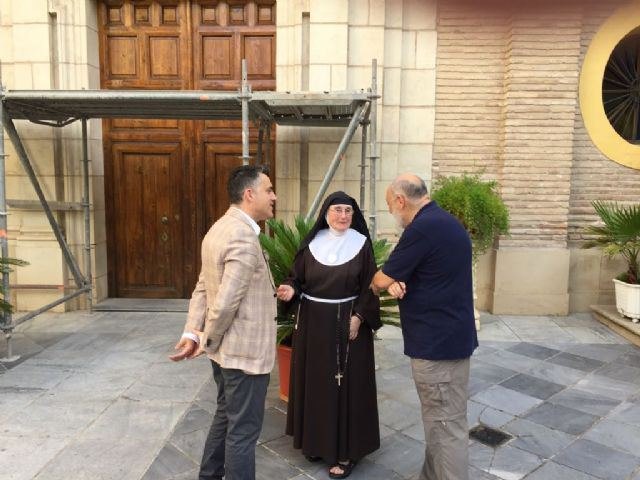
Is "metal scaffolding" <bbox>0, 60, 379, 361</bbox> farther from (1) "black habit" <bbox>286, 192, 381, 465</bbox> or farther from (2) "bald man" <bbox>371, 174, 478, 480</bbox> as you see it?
(2) "bald man" <bbox>371, 174, 478, 480</bbox>

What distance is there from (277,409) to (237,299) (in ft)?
6.31

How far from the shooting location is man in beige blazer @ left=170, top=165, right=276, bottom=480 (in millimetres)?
2582

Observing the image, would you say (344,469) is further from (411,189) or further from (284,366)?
(411,189)

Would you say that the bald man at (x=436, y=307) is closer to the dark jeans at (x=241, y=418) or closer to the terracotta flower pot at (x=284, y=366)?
the dark jeans at (x=241, y=418)

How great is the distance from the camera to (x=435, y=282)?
2.72 m

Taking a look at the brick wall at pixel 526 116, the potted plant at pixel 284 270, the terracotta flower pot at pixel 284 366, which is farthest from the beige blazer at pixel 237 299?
the brick wall at pixel 526 116

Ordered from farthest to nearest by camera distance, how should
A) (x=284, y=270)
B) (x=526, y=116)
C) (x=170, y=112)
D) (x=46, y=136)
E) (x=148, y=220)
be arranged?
(x=148, y=220) < (x=46, y=136) < (x=526, y=116) < (x=170, y=112) < (x=284, y=270)

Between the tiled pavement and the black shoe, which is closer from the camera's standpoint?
the black shoe

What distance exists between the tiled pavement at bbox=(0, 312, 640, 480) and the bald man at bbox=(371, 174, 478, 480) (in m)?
0.65

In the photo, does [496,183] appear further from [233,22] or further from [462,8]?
[233,22]

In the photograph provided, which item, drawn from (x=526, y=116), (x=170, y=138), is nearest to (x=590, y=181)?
(x=526, y=116)

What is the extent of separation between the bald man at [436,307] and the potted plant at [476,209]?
3342 mm

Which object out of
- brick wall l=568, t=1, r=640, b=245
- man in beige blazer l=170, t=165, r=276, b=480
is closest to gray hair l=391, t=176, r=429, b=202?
man in beige blazer l=170, t=165, r=276, b=480

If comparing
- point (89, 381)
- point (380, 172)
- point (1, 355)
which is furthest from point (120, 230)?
point (380, 172)
